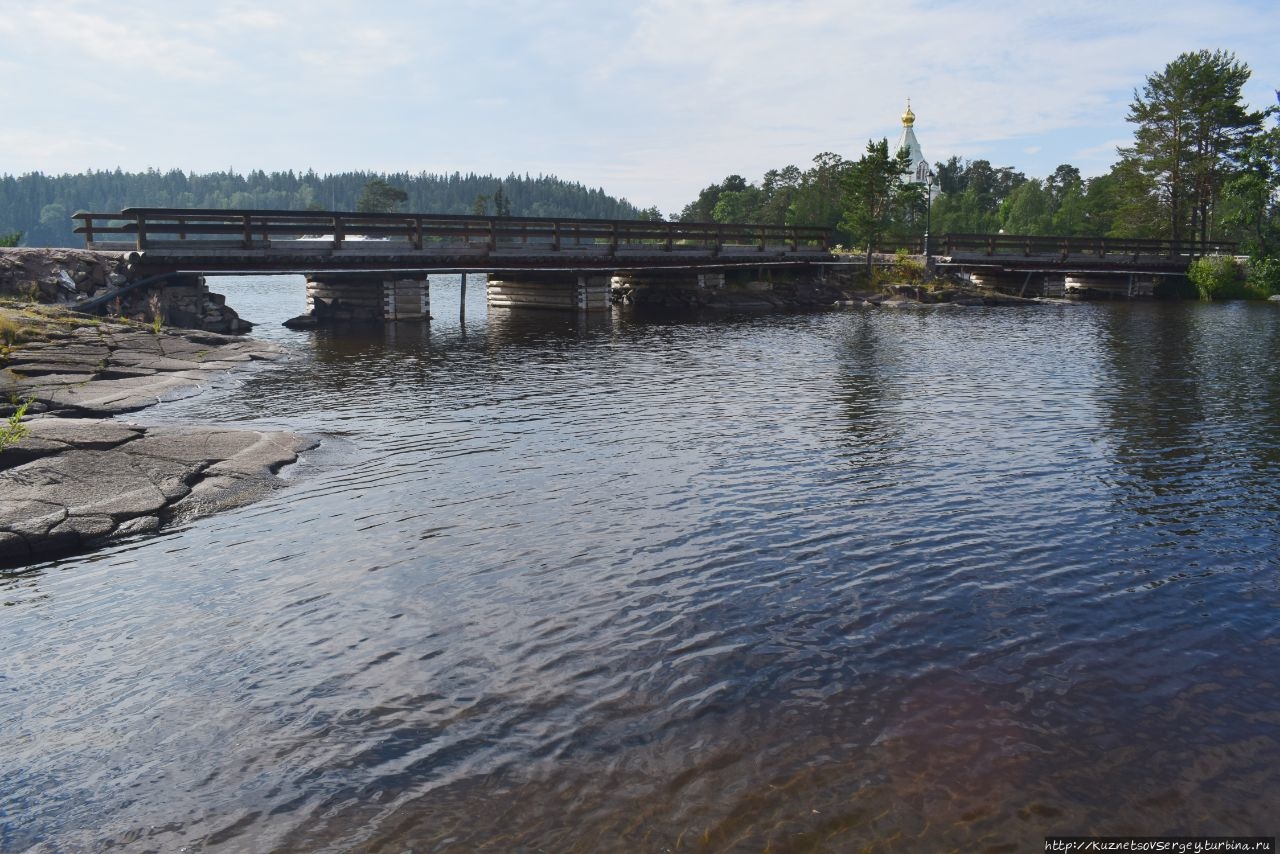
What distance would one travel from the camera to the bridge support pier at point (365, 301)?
1624 inches

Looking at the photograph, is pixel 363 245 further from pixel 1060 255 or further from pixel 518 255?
pixel 1060 255

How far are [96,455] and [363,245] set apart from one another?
25996 mm

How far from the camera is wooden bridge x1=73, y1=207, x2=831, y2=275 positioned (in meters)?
33.3

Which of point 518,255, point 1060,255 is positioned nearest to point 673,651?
point 518,255

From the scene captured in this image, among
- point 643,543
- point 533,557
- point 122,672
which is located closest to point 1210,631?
point 643,543

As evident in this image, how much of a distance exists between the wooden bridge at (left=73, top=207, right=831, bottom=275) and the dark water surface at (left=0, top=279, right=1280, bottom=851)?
19274 millimetres

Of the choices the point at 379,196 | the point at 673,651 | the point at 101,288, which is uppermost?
the point at 379,196

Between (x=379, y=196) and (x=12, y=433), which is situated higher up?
(x=379, y=196)

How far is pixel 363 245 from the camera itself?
38.4m

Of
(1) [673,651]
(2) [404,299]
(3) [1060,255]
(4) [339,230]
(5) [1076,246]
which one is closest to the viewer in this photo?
(1) [673,651]

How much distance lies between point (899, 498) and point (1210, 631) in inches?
196

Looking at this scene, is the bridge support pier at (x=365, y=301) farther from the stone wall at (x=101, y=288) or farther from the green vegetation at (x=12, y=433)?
the green vegetation at (x=12, y=433)

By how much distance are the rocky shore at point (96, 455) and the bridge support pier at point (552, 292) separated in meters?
27.0

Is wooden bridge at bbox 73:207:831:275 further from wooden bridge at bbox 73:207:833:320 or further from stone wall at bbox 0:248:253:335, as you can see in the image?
stone wall at bbox 0:248:253:335
